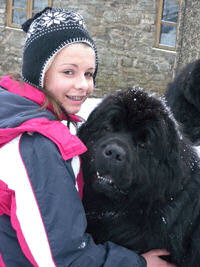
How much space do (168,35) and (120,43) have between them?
1.49 m

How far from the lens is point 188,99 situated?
161 inches

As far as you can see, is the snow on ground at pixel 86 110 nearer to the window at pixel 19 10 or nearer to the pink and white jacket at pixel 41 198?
the pink and white jacket at pixel 41 198

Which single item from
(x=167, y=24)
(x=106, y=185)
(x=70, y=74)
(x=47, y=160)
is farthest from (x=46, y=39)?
(x=167, y=24)

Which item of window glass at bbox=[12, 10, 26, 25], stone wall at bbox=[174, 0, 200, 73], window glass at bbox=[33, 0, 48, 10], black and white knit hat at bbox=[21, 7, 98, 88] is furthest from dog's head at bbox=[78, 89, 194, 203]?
window glass at bbox=[12, 10, 26, 25]

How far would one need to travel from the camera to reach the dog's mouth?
1.91m

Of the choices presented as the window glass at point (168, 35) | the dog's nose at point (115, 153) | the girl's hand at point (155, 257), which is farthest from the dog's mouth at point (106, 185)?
the window glass at point (168, 35)

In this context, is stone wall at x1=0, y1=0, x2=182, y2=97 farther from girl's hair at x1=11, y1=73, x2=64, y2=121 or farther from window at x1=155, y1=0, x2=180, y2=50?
girl's hair at x1=11, y1=73, x2=64, y2=121

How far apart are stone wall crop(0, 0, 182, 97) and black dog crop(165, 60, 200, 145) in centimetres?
567

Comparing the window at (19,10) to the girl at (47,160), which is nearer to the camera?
the girl at (47,160)

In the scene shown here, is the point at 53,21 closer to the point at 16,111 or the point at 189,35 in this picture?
the point at 16,111

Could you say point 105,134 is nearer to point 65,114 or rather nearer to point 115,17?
point 65,114

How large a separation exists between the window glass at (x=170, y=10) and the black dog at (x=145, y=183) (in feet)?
28.9

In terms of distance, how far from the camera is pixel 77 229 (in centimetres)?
168

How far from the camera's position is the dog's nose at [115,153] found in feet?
5.87
